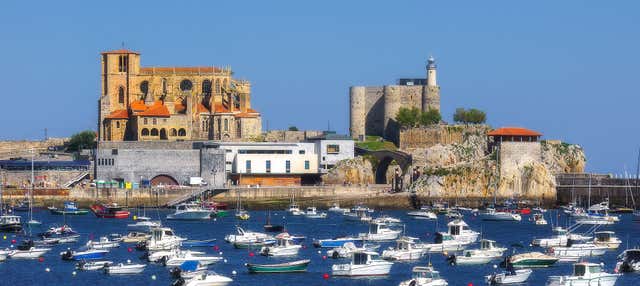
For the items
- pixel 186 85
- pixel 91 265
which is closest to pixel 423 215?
pixel 186 85

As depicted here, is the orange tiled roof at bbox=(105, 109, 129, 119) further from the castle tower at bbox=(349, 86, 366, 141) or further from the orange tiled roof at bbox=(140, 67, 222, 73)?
the castle tower at bbox=(349, 86, 366, 141)

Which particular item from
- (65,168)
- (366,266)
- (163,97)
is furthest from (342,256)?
(163,97)

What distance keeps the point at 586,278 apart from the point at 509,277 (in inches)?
181

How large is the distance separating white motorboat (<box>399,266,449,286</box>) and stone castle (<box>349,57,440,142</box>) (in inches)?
3371

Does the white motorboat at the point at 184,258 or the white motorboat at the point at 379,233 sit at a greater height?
the white motorboat at the point at 379,233

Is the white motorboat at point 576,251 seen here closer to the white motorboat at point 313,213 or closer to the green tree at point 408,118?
the white motorboat at point 313,213

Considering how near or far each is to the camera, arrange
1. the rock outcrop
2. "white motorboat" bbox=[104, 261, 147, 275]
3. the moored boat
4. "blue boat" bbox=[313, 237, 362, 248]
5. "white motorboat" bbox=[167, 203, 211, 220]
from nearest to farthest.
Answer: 1. "white motorboat" bbox=[104, 261, 147, 275]
2. the moored boat
3. "blue boat" bbox=[313, 237, 362, 248]
4. "white motorboat" bbox=[167, 203, 211, 220]
5. the rock outcrop

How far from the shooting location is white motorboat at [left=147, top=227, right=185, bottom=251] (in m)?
88.6

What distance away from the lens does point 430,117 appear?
154m

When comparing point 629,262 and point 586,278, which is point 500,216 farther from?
point 586,278

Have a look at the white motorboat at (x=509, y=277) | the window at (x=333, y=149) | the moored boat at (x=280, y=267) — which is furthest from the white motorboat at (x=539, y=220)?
the white motorboat at (x=509, y=277)

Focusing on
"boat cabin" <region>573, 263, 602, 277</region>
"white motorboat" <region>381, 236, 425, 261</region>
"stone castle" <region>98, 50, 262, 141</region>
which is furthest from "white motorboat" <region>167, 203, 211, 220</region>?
"boat cabin" <region>573, 263, 602, 277</region>

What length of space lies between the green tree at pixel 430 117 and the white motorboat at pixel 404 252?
67.4m

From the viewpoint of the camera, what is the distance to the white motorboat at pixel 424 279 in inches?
2756
